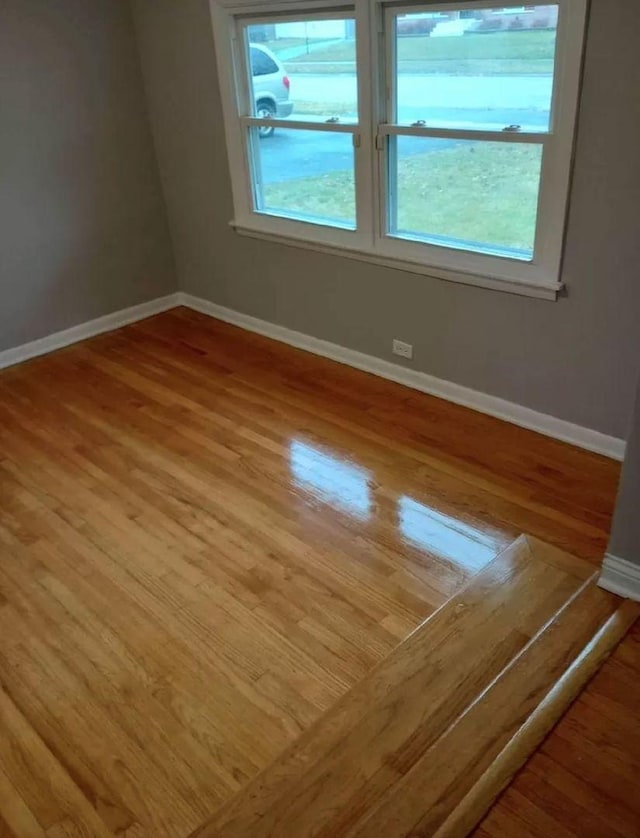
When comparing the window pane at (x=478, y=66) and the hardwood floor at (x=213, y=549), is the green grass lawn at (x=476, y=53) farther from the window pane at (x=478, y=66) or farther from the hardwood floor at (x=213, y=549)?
the hardwood floor at (x=213, y=549)

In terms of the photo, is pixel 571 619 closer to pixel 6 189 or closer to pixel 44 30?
pixel 6 189

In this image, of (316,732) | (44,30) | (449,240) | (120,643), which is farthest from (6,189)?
(316,732)

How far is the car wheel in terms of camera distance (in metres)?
3.60

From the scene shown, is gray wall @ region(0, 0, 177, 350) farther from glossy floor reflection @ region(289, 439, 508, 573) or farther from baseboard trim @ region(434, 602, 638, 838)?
baseboard trim @ region(434, 602, 638, 838)

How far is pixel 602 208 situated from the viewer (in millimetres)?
2549

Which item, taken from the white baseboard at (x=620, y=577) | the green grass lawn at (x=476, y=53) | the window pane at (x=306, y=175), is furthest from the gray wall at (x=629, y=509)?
the window pane at (x=306, y=175)

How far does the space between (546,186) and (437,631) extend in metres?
1.73

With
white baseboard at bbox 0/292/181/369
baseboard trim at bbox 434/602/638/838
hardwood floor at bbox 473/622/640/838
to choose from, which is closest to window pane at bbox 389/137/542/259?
baseboard trim at bbox 434/602/638/838

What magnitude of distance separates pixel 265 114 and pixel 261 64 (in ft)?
0.77

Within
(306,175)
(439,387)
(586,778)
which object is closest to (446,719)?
(586,778)

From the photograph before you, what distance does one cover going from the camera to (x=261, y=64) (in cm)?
352

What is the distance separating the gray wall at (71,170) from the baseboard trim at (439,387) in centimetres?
70

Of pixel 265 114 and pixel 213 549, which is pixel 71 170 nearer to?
pixel 265 114

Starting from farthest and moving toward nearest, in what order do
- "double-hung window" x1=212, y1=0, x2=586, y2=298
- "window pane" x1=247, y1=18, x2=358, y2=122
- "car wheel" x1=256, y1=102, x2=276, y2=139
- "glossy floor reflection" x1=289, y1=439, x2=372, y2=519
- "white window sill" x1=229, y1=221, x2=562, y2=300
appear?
"car wheel" x1=256, y1=102, x2=276, y2=139
"window pane" x1=247, y1=18, x2=358, y2=122
"white window sill" x1=229, y1=221, x2=562, y2=300
"glossy floor reflection" x1=289, y1=439, x2=372, y2=519
"double-hung window" x1=212, y1=0, x2=586, y2=298
